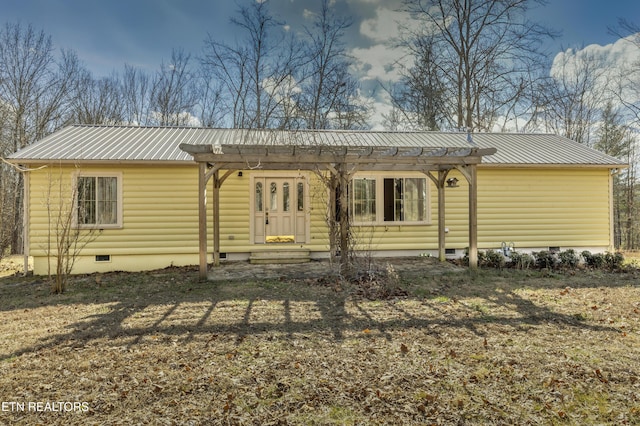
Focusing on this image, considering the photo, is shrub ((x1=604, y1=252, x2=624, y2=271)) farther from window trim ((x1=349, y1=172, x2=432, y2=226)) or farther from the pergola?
window trim ((x1=349, y1=172, x2=432, y2=226))

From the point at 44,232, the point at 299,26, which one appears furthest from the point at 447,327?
the point at 299,26

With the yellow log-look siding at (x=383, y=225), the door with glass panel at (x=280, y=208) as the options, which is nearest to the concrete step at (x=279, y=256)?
the yellow log-look siding at (x=383, y=225)

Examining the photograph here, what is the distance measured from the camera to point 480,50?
15.5 metres

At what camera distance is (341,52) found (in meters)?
15.2

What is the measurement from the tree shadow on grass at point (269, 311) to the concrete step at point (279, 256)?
194 centimetres

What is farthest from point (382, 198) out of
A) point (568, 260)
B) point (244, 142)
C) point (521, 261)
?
point (568, 260)

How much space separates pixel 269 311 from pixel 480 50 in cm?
1581

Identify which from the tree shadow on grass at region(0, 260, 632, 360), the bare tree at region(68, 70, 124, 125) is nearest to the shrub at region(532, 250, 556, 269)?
the tree shadow on grass at region(0, 260, 632, 360)

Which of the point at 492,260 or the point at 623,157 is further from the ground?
the point at 623,157

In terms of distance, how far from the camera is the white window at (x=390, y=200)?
31.4 feet

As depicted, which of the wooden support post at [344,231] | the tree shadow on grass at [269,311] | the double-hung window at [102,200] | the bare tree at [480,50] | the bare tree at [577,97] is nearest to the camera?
the tree shadow on grass at [269,311]

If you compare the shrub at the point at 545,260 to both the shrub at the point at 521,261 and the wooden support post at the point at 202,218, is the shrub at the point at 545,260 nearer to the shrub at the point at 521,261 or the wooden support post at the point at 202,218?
the shrub at the point at 521,261

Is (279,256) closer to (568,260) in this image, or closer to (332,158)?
(332,158)

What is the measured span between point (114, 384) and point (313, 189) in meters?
7.08
